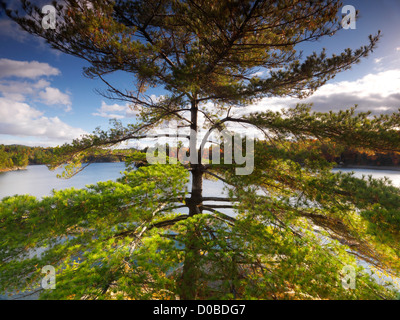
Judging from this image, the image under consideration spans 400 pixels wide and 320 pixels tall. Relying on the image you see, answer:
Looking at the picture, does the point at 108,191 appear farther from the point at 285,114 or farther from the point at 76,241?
the point at 285,114

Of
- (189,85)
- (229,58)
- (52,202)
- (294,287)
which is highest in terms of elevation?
(229,58)

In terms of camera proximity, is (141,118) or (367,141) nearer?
(367,141)

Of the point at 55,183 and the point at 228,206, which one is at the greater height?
the point at 228,206

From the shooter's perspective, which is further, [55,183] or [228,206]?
[55,183]

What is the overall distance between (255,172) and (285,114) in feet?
7.19

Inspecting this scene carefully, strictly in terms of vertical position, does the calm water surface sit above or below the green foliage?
below

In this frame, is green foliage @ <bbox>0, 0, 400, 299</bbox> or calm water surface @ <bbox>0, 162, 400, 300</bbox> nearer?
green foliage @ <bbox>0, 0, 400, 299</bbox>

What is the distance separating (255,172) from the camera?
437 centimetres

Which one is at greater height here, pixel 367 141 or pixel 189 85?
pixel 189 85

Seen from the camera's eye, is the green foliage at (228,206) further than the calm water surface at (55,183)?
No

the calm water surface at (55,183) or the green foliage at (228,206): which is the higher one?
the green foliage at (228,206)
